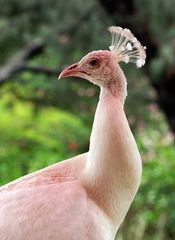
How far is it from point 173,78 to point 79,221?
394 centimetres

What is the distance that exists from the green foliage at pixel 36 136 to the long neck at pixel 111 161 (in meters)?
2.80

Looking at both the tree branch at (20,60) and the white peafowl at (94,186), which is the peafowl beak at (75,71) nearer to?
the white peafowl at (94,186)

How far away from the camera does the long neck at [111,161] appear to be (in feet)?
5.98

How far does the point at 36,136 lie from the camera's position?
5.38 meters

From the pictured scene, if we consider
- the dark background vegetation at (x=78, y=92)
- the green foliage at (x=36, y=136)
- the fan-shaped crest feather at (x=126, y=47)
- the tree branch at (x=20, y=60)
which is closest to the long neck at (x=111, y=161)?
the fan-shaped crest feather at (x=126, y=47)

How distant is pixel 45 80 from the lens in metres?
6.33

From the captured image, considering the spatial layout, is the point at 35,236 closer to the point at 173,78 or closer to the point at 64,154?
the point at 64,154

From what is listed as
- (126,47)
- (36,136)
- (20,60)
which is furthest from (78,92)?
(126,47)

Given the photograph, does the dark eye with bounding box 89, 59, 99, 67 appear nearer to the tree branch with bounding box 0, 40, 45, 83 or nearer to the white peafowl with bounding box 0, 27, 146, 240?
the white peafowl with bounding box 0, 27, 146, 240

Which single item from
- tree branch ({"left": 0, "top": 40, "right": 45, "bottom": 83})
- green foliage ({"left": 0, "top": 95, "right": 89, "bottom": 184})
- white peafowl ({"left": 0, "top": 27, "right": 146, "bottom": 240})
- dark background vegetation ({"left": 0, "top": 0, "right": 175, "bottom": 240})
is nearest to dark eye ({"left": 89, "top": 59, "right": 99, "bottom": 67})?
white peafowl ({"left": 0, "top": 27, "right": 146, "bottom": 240})

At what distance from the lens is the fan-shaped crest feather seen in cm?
188

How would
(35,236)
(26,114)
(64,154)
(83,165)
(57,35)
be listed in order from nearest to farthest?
(35,236), (83,165), (64,154), (57,35), (26,114)

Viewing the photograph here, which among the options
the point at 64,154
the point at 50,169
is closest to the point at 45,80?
the point at 64,154

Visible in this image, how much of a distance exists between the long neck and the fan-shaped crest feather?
0.37 feet
